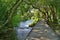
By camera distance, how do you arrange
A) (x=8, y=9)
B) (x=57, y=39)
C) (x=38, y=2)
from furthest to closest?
(x=38, y=2) → (x=57, y=39) → (x=8, y=9)

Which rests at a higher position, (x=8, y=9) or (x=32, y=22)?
(x=8, y=9)

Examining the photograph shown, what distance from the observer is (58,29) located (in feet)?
25.2

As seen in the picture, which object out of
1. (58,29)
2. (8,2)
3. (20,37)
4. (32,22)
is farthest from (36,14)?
(8,2)

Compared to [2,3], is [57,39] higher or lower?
lower

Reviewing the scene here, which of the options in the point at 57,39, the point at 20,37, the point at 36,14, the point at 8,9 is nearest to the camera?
the point at 8,9

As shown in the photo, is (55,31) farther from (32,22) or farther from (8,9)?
(32,22)

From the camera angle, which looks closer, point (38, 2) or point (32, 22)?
point (38, 2)

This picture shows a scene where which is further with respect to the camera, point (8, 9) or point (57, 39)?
point (57, 39)

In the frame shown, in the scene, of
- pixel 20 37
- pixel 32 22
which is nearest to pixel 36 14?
pixel 32 22

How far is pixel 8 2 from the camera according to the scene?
591cm

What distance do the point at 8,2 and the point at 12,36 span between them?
4.71 ft

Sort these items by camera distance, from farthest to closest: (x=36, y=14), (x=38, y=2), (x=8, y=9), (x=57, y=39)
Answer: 1. (x=36, y=14)
2. (x=38, y=2)
3. (x=57, y=39)
4. (x=8, y=9)

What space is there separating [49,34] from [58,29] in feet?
1.72

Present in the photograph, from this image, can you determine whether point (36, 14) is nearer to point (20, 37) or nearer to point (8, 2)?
point (20, 37)
